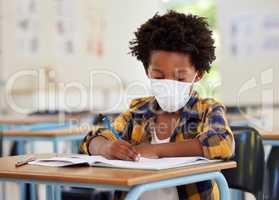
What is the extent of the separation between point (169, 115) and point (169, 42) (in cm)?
23

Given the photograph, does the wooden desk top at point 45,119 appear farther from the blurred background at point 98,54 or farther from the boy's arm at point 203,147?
the boy's arm at point 203,147

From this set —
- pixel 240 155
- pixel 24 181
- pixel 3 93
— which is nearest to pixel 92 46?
pixel 3 93

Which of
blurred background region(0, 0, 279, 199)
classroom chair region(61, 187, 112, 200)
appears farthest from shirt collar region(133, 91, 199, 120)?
blurred background region(0, 0, 279, 199)

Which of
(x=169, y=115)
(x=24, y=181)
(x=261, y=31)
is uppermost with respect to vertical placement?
(x=261, y=31)

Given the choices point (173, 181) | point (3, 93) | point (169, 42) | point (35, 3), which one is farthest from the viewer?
A: point (35, 3)

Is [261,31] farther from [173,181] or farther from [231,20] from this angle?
[173,181]

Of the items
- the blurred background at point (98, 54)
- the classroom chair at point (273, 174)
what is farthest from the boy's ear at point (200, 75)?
the blurred background at point (98, 54)

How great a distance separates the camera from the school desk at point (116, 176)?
1321mm

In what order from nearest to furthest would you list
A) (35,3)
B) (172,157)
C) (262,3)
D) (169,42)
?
(172,157) < (169,42) < (35,3) < (262,3)

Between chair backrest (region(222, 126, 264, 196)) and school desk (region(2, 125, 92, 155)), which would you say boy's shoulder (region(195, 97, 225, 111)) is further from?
school desk (region(2, 125, 92, 155))

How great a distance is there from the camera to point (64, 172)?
1472 mm

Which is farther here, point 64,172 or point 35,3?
point 35,3

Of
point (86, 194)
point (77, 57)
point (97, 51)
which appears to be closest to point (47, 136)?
point (86, 194)

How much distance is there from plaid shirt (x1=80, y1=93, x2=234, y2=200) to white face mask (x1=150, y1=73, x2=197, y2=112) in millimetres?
30
